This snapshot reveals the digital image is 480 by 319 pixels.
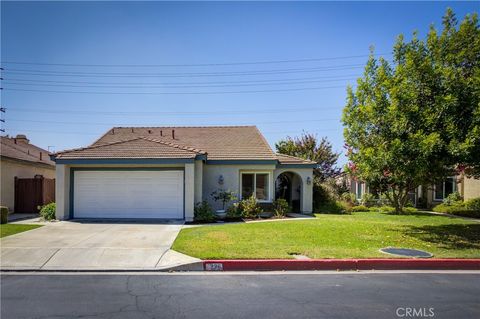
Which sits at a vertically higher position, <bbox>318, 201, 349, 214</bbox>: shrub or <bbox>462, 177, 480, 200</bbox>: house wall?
<bbox>462, 177, 480, 200</bbox>: house wall

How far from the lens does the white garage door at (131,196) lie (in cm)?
1642

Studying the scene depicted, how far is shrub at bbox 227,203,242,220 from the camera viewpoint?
55.0ft

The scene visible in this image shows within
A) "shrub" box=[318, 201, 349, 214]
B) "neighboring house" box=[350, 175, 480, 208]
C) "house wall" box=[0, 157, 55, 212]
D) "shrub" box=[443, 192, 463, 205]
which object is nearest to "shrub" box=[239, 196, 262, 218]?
"shrub" box=[318, 201, 349, 214]

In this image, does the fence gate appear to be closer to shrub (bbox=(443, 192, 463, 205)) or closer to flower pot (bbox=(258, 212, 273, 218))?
flower pot (bbox=(258, 212, 273, 218))

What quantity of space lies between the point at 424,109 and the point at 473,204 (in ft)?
43.1

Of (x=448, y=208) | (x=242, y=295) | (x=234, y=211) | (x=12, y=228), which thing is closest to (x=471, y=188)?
(x=448, y=208)

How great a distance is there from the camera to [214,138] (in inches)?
890

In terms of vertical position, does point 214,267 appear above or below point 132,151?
below

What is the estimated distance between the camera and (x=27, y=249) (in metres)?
9.32

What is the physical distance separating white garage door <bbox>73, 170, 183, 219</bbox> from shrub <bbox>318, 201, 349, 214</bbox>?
364 inches

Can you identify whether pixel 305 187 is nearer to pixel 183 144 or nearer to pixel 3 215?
pixel 183 144

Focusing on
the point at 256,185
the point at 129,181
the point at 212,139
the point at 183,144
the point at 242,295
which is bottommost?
the point at 242,295

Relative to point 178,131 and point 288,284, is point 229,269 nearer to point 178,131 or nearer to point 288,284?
point 288,284

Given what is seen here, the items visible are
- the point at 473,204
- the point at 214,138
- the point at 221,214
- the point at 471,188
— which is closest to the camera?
the point at 221,214
